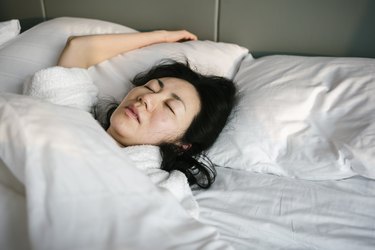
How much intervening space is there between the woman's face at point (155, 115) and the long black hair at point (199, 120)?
39mm

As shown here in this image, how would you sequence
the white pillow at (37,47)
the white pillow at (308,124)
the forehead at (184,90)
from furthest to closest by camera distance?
the white pillow at (37,47), the forehead at (184,90), the white pillow at (308,124)

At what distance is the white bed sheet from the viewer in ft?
2.29

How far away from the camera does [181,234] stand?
54 cm

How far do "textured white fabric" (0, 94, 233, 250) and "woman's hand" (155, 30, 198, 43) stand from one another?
71cm

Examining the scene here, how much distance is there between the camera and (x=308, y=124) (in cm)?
93

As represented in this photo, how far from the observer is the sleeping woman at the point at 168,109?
901 mm

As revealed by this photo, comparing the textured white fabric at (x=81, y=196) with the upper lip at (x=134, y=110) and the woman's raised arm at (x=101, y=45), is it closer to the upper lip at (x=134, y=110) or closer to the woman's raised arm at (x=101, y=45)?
the upper lip at (x=134, y=110)

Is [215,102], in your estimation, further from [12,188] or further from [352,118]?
[12,188]

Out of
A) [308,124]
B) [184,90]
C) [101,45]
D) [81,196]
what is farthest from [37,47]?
[308,124]

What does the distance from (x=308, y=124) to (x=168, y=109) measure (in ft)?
1.39

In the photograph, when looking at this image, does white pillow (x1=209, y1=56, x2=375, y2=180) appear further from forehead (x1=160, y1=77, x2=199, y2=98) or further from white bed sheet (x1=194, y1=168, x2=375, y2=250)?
forehead (x1=160, y1=77, x2=199, y2=98)

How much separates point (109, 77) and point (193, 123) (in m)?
0.40

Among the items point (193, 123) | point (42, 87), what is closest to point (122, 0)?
point (42, 87)

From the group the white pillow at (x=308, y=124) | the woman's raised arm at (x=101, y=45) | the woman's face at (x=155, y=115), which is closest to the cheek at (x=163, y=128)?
the woman's face at (x=155, y=115)
